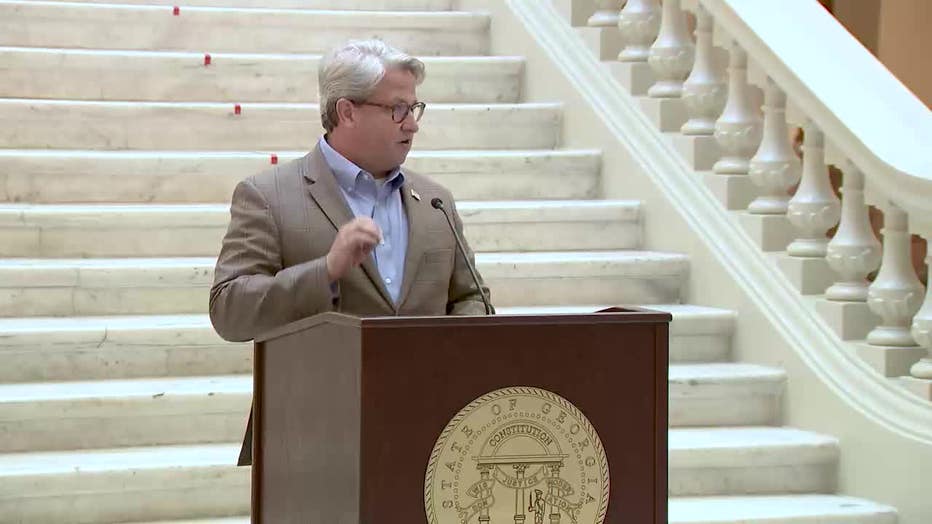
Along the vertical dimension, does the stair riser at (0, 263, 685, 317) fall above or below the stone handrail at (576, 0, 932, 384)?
below

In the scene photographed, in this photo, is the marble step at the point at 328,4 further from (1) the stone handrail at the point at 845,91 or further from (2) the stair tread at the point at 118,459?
(2) the stair tread at the point at 118,459

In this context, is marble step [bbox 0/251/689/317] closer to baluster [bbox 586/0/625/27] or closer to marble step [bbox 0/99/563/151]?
marble step [bbox 0/99/563/151]

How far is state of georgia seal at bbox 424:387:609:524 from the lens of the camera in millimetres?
2170

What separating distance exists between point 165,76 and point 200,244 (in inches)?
37.5

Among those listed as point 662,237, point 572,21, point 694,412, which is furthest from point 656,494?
point 572,21

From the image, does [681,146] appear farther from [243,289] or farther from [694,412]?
[243,289]

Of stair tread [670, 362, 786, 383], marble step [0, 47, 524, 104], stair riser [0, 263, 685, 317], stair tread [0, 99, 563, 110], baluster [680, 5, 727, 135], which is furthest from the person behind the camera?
marble step [0, 47, 524, 104]

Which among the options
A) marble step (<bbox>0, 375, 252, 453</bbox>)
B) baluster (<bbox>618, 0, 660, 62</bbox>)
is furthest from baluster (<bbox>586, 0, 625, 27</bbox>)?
marble step (<bbox>0, 375, 252, 453</bbox>)

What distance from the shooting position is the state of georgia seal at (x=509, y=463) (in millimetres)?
2170

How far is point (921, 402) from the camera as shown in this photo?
3.75m

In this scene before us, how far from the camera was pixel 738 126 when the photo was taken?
15.1 feet

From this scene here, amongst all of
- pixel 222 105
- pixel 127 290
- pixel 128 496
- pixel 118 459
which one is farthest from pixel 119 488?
pixel 222 105

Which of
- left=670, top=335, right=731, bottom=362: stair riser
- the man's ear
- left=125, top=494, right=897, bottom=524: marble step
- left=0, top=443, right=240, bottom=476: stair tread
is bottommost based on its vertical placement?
left=125, top=494, right=897, bottom=524: marble step

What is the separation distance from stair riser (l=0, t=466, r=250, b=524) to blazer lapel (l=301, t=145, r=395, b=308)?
3.71 feet
